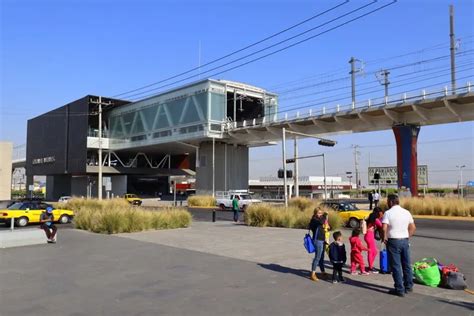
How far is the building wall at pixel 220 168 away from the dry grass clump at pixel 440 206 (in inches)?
1352

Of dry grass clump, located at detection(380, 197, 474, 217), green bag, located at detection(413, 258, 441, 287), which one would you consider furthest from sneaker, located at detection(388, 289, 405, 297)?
dry grass clump, located at detection(380, 197, 474, 217)

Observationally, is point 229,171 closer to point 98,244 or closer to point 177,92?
point 177,92

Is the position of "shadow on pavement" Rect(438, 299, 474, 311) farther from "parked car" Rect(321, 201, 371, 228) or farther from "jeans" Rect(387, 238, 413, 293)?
"parked car" Rect(321, 201, 371, 228)

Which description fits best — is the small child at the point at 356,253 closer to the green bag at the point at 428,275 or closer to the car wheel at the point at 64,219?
the green bag at the point at 428,275

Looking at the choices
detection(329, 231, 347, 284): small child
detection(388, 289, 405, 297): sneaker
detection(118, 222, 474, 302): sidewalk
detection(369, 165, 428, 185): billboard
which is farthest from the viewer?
detection(369, 165, 428, 185): billboard

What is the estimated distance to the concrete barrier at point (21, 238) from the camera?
13.8m

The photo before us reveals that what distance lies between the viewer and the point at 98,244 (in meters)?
14.6

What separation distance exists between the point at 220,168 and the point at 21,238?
5120 centimetres

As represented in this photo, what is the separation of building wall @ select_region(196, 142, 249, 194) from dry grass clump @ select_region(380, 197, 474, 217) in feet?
113

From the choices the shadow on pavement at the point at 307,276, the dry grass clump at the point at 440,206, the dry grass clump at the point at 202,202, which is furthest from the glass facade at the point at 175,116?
the shadow on pavement at the point at 307,276

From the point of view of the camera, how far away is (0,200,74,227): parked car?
23.7 metres

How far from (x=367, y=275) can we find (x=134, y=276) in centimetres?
482

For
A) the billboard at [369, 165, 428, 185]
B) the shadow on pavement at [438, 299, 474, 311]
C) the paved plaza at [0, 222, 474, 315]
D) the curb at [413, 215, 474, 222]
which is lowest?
the curb at [413, 215, 474, 222]

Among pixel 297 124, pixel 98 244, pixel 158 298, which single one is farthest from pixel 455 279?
pixel 297 124
